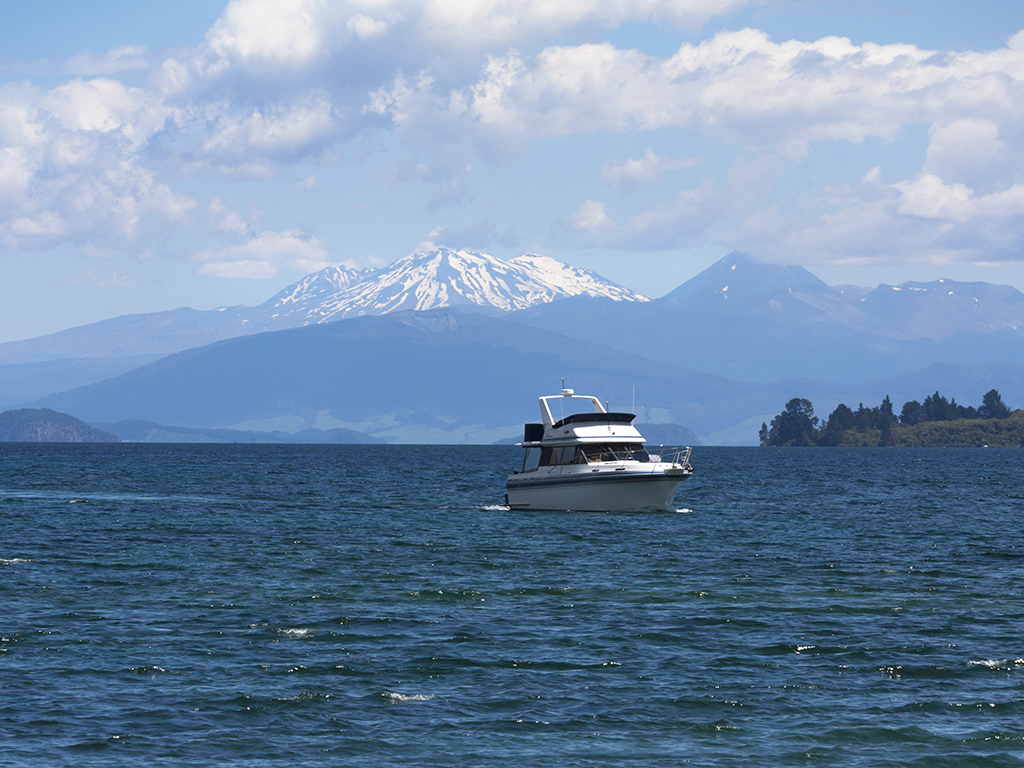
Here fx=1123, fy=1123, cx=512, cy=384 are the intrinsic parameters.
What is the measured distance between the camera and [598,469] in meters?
66.2

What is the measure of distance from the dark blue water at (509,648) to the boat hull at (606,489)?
5603 millimetres

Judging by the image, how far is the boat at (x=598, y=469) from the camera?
65938 millimetres

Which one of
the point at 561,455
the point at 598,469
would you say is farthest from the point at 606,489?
the point at 561,455

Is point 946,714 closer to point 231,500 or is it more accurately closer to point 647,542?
point 647,542

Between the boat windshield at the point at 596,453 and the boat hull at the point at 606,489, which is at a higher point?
the boat windshield at the point at 596,453

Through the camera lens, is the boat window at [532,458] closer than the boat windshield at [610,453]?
No

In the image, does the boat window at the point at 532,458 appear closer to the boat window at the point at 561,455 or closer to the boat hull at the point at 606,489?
the boat window at the point at 561,455

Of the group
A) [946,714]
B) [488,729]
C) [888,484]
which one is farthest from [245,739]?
[888,484]

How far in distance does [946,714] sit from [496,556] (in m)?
27.6

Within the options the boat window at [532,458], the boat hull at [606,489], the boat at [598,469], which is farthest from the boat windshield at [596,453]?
the boat window at [532,458]

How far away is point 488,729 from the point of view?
70.7ft

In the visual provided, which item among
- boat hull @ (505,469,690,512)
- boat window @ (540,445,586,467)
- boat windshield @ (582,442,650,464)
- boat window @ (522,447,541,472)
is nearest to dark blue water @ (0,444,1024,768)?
boat hull @ (505,469,690,512)

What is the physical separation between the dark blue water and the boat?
584 centimetres

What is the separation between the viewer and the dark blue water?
20703 millimetres
